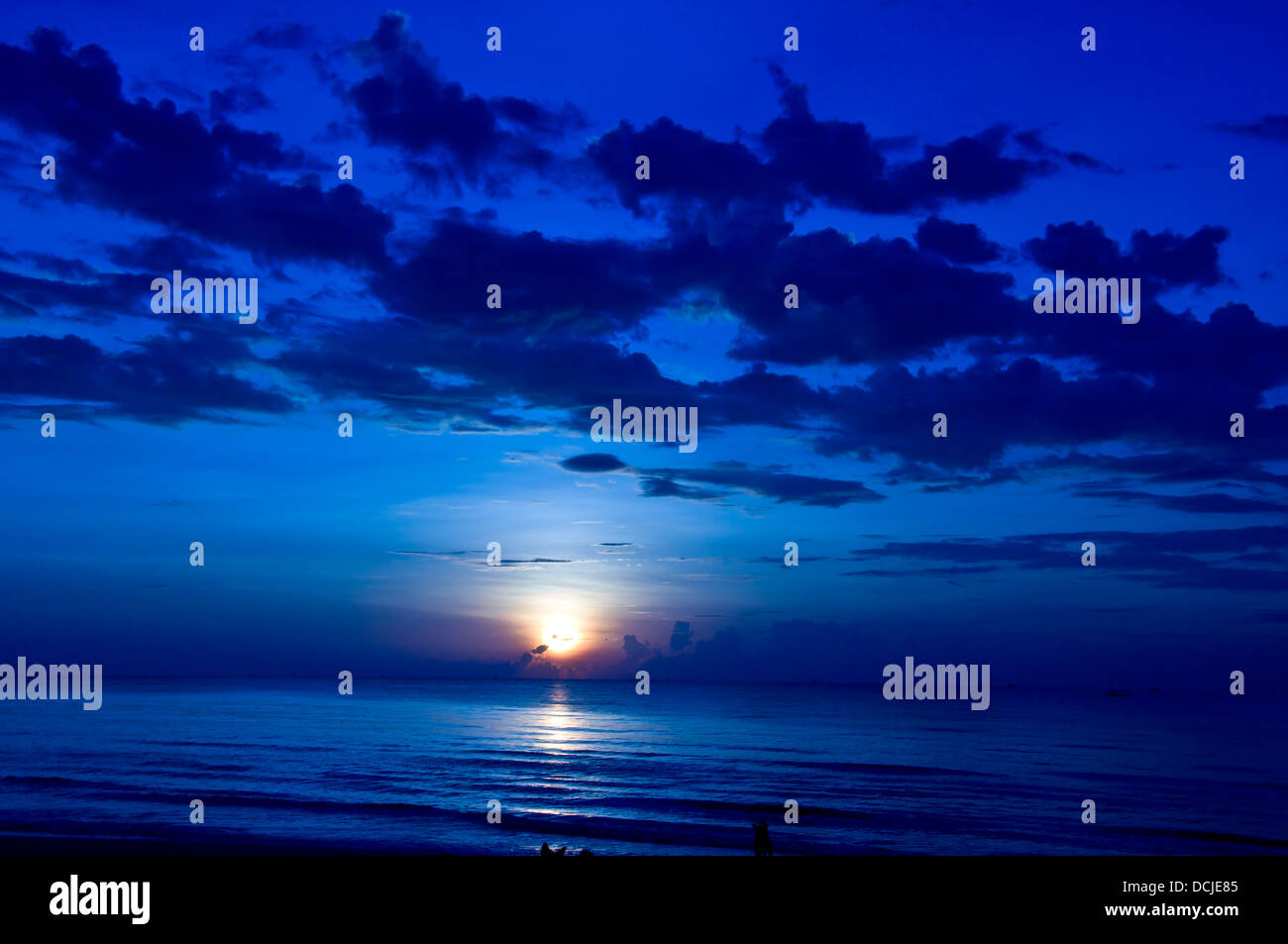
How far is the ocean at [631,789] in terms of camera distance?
35.5 meters

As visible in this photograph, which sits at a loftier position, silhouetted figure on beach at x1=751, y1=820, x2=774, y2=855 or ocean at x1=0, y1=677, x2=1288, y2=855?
silhouetted figure on beach at x1=751, y1=820, x2=774, y2=855

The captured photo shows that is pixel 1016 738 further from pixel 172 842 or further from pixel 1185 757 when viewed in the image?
pixel 172 842

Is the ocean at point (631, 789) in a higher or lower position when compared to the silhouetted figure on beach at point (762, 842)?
lower

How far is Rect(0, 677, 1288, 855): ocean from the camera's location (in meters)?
35.5

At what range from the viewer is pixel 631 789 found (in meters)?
50.1

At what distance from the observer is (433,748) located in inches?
2835
